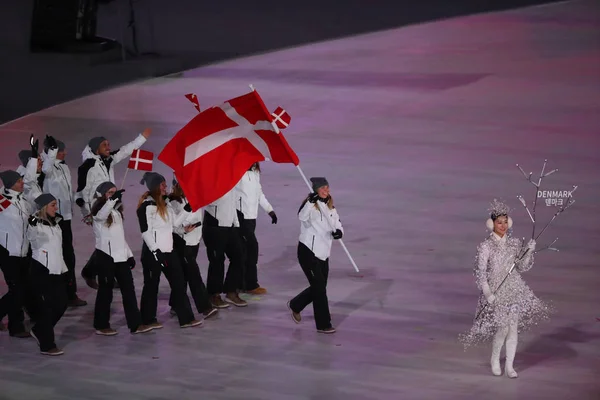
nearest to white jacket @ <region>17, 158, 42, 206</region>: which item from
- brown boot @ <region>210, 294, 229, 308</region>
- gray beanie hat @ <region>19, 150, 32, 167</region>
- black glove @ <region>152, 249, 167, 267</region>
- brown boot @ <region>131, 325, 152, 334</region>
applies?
gray beanie hat @ <region>19, 150, 32, 167</region>

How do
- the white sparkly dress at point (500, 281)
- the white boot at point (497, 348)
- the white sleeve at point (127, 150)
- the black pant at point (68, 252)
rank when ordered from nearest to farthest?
the white sparkly dress at point (500, 281), the white boot at point (497, 348), the black pant at point (68, 252), the white sleeve at point (127, 150)

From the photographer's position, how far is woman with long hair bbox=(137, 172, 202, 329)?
1296 centimetres

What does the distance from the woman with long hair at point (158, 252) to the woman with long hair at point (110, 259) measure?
0.56 feet

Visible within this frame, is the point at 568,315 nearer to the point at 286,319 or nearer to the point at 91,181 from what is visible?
the point at 286,319

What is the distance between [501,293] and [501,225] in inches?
22.9

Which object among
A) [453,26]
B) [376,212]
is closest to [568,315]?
[376,212]

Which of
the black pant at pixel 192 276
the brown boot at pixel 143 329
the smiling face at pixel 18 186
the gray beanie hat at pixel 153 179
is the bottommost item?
the brown boot at pixel 143 329

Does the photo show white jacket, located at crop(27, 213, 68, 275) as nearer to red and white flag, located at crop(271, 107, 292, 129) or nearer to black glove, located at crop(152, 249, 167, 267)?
black glove, located at crop(152, 249, 167, 267)

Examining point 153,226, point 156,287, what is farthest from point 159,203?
point 156,287

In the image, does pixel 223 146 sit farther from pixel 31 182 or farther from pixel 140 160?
pixel 31 182

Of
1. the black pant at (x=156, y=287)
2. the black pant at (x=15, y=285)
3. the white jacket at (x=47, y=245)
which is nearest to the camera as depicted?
the white jacket at (x=47, y=245)

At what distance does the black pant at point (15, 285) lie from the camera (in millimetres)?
12984

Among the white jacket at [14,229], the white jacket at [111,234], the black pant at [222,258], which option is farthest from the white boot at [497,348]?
the white jacket at [14,229]

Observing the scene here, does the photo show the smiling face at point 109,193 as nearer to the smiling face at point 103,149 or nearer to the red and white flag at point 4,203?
the red and white flag at point 4,203
